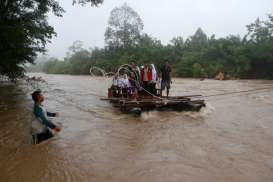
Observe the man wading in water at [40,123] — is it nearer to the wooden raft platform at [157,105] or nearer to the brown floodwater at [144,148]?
the brown floodwater at [144,148]

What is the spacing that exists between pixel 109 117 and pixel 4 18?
6901mm

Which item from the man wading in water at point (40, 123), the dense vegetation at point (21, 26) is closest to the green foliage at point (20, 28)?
the dense vegetation at point (21, 26)

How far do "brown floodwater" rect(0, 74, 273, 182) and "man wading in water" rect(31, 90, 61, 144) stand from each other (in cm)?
23

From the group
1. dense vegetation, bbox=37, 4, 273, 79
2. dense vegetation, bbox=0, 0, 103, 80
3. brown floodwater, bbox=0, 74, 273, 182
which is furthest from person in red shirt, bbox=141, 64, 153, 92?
dense vegetation, bbox=37, 4, 273, 79

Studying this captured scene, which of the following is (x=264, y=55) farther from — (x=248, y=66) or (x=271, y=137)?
(x=271, y=137)

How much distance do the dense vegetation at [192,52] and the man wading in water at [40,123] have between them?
29.0 m

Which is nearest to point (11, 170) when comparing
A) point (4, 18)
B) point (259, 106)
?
point (4, 18)

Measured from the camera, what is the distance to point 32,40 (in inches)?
565

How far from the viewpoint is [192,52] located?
39344 mm

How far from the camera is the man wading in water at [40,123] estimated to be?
5.87 metres

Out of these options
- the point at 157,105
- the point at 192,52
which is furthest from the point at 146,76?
the point at 192,52

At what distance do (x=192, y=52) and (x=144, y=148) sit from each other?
34657 mm

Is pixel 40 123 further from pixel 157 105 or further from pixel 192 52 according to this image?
pixel 192 52

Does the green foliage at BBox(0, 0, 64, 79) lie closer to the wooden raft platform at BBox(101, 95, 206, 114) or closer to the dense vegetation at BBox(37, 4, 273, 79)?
the wooden raft platform at BBox(101, 95, 206, 114)
